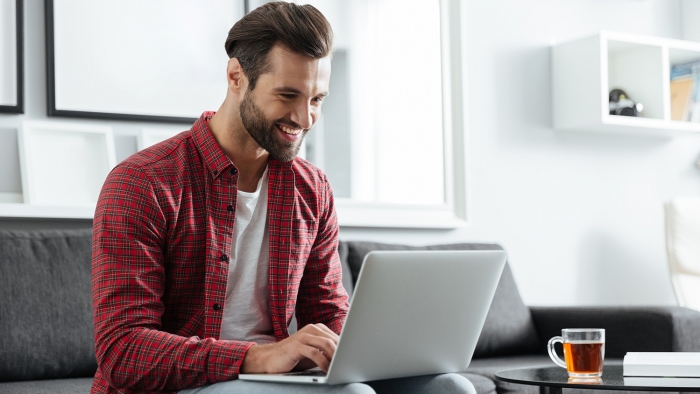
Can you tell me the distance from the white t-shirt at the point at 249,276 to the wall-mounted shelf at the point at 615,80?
75.2 inches

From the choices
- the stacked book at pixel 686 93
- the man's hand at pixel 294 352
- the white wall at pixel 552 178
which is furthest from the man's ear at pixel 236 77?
the stacked book at pixel 686 93

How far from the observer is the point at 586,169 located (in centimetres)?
346

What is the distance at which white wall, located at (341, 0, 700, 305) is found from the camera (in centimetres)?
322

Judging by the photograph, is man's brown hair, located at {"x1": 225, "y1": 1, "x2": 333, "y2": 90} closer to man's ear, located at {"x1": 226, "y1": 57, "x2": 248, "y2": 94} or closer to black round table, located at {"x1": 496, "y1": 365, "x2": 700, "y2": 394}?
man's ear, located at {"x1": 226, "y1": 57, "x2": 248, "y2": 94}

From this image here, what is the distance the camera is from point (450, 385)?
4.55ft

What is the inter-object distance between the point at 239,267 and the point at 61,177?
1020 mm

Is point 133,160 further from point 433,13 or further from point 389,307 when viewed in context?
point 433,13

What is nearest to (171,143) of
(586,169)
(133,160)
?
(133,160)

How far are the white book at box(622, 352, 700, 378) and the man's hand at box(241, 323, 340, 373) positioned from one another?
629 mm

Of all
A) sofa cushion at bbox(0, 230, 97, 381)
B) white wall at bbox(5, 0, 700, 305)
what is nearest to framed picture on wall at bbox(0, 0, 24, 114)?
sofa cushion at bbox(0, 230, 97, 381)

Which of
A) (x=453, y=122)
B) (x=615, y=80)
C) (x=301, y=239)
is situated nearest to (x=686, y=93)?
(x=615, y=80)

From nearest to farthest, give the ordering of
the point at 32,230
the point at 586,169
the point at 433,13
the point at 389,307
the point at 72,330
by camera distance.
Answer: the point at 389,307
the point at 72,330
the point at 32,230
the point at 433,13
the point at 586,169

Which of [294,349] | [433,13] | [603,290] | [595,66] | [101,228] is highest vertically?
[433,13]

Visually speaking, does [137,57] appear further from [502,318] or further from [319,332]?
[319,332]
